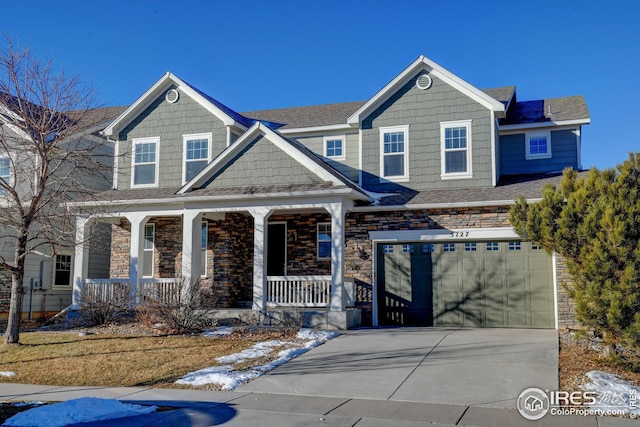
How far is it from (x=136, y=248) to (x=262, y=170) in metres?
4.06

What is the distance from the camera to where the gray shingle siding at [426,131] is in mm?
16062

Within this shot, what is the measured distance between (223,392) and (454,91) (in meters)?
11.0

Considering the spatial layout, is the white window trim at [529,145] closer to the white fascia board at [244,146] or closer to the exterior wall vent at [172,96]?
the white fascia board at [244,146]

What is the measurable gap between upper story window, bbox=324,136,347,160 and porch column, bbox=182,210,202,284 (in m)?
4.54

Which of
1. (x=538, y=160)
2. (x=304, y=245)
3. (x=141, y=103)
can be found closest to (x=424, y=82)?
(x=538, y=160)

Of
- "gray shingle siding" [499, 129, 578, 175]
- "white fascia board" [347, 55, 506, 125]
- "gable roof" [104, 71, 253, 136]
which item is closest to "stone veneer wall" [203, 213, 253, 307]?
"gable roof" [104, 71, 253, 136]

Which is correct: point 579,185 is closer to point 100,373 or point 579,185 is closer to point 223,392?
point 223,392

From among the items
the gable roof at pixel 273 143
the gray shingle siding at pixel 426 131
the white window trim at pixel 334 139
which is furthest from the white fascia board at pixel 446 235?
the white window trim at pixel 334 139

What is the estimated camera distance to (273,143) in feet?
51.5

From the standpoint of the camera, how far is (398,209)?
50.2ft

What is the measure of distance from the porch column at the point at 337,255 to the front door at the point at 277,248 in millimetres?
3062

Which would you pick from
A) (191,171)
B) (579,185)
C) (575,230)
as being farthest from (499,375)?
(191,171)

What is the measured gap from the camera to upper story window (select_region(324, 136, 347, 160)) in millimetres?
17955

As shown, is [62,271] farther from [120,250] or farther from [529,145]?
[529,145]
